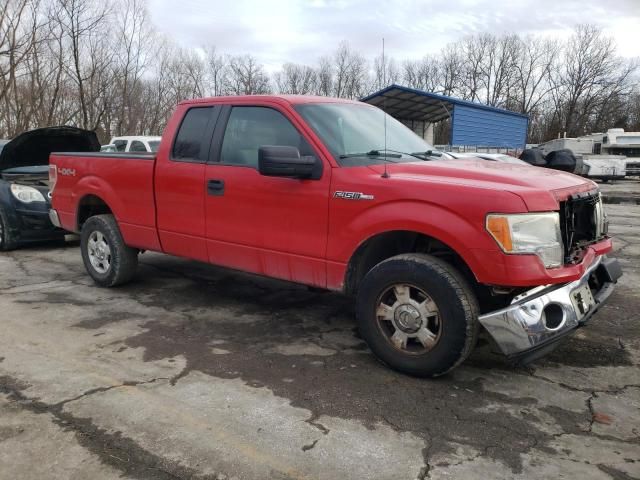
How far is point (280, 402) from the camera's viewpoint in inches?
125

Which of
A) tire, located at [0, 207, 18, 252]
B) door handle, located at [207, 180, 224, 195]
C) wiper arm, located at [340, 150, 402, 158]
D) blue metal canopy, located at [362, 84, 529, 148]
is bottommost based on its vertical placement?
tire, located at [0, 207, 18, 252]

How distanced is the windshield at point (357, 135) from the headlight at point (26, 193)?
528cm

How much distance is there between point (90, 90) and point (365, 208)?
27.6 m

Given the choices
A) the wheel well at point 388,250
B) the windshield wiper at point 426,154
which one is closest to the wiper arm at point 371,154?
the windshield wiper at point 426,154

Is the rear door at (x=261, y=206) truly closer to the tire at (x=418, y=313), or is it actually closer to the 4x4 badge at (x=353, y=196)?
the 4x4 badge at (x=353, y=196)

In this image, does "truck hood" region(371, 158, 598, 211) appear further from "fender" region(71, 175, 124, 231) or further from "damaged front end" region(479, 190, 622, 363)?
"fender" region(71, 175, 124, 231)

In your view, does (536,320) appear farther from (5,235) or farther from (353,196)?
(5,235)

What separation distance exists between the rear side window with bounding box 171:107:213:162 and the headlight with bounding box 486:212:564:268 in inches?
104

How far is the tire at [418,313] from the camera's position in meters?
3.21

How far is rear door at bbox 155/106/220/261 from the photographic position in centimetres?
461

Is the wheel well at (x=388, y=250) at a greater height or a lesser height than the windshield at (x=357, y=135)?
lesser

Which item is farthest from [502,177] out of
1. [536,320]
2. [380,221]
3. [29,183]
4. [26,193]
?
[29,183]

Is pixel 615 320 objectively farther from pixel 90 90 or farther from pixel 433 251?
pixel 90 90

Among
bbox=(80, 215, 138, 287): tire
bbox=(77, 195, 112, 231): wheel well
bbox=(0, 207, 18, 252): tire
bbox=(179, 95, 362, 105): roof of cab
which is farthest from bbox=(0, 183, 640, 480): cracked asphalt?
bbox=(0, 207, 18, 252): tire
